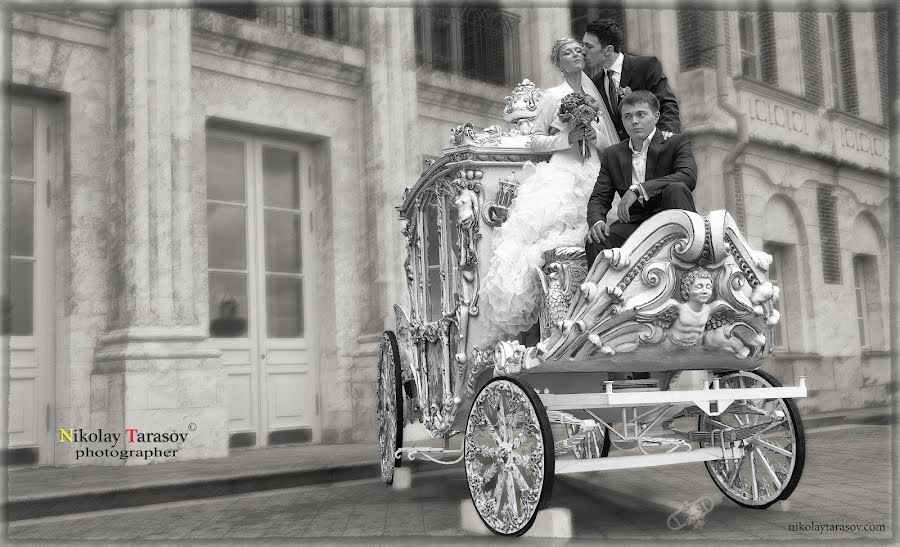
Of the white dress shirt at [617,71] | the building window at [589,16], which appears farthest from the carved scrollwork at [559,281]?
the building window at [589,16]

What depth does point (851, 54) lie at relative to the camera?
16.7 m

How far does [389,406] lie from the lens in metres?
6.91

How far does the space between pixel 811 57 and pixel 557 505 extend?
41.0 feet

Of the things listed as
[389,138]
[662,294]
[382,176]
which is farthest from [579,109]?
[389,138]

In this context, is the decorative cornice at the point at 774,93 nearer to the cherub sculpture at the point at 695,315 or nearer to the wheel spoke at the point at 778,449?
the wheel spoke at the point at 778,449

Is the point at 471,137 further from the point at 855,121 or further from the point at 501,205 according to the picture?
the point at 855,121

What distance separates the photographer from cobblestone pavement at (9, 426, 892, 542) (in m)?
4.81

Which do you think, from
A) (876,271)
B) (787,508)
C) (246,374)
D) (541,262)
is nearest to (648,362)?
(541,262)

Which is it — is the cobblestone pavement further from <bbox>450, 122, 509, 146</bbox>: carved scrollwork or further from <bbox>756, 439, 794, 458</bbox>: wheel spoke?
<bbox>450, 122, 509, 146</bbox>: carved scrollwork

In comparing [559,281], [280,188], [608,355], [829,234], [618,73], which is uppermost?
[280,188]

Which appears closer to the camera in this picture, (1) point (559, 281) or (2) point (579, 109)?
(1) point (559, 281)

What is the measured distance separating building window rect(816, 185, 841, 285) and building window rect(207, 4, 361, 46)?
879 centimetres

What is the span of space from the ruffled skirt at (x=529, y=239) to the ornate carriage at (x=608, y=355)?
A: 0.11 m

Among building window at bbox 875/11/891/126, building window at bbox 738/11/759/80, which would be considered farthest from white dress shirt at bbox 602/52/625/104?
building window at bbox 875/11/891/126
